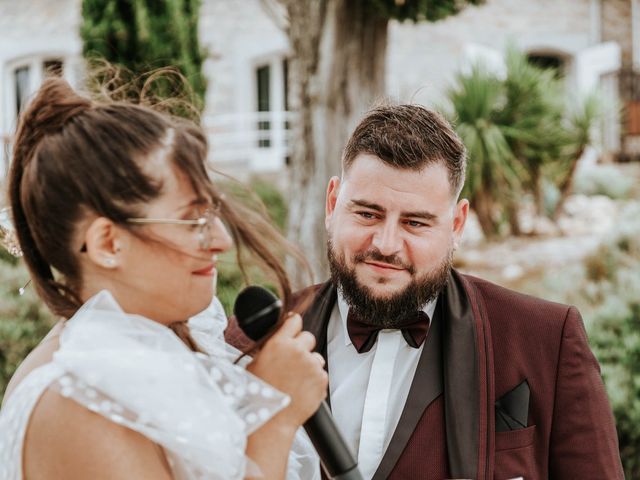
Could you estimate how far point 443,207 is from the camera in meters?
2.22

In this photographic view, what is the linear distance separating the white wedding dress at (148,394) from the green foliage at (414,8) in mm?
4179

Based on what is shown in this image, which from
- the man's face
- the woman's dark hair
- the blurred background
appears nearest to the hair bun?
the woman's dark hair

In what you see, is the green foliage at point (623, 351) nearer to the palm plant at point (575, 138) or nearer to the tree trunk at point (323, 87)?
the tree trunk at point (323, 87)

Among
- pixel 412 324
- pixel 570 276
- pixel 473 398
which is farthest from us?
pixel 570 276

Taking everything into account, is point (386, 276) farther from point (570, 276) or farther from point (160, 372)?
point (570, 276)

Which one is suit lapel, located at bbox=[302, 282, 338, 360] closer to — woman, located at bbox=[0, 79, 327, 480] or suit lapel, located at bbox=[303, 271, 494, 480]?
suit lapel, located at bbox=[303, 271, 494, 480]

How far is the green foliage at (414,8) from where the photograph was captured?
5293 mm

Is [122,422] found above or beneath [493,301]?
above

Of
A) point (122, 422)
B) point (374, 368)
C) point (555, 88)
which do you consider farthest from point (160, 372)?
point (555, 88)

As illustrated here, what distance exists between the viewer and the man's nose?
2.13 meters

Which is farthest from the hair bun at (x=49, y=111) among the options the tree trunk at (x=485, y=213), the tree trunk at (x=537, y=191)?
the tree trunk at (x=537, y=191)

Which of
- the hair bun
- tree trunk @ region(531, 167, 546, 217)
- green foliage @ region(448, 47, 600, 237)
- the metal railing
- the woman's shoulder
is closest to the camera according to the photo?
the woman's shoulder

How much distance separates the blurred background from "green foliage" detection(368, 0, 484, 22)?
0.01 m

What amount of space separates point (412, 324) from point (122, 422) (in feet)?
3.24
